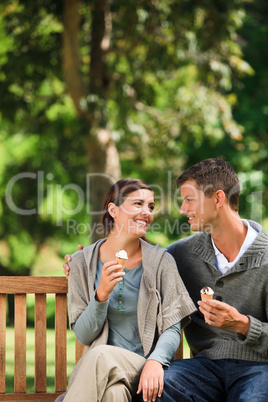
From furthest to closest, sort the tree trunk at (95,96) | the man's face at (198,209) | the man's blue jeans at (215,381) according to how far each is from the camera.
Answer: the tree trunk at (95,96)
the man's face at (198,209)
the man's blue jeans at (215,381)

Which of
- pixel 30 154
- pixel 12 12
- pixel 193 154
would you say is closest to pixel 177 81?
pixel 193 154

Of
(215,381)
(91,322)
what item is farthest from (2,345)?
(215,381)

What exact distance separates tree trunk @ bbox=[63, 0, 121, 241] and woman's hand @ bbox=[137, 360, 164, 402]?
6.00 m

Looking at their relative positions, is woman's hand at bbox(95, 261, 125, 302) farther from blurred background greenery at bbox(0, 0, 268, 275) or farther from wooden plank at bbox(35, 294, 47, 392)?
blurred background greenery at bbox(0, 0, 268, 275)

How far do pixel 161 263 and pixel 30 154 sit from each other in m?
10.3

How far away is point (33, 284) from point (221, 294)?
1.15 m

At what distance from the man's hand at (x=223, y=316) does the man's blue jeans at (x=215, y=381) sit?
249 millimetres

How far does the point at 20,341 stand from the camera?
3660 mm

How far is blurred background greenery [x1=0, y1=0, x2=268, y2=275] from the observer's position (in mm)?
9430

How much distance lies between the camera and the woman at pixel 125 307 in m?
2.88

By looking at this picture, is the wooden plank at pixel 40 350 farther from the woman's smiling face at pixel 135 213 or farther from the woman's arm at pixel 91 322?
the woman's smiling face at pixel 135 213

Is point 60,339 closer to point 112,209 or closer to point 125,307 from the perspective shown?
point 125,307

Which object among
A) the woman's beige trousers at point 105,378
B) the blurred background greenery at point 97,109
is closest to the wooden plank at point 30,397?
the woman's beige trousers at point 105,378

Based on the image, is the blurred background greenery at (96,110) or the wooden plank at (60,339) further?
the blurred background greenery at (96,110)
